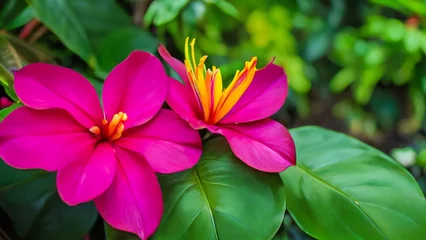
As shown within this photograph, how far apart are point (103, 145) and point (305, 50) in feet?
3.92

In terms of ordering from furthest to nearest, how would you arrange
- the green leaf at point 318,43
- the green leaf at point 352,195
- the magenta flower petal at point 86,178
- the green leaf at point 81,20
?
the green leaf at point 318,43, the green leaf at point 81,20, the green leaf at point 352,195, the magenta flower petal at point 86,178

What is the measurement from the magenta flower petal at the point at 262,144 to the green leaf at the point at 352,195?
70mm

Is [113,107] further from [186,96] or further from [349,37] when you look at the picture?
[349,37]

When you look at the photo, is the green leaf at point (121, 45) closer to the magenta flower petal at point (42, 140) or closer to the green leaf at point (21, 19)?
the green leaf at point (21, 19)

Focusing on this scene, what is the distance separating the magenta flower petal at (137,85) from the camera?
539 millimetres

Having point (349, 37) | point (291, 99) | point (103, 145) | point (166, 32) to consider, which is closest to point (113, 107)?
point (103, 145)

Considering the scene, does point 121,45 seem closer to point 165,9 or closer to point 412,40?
point 165,9

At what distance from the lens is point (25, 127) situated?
0.48 meters

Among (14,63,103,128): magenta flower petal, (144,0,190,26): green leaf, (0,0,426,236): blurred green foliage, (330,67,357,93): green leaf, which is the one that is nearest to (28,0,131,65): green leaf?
(0,0,426,236): blurred green foliage

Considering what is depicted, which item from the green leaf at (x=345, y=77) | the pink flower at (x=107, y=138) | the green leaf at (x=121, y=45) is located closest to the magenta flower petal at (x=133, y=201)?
the pink flower at (x=107, y=138)

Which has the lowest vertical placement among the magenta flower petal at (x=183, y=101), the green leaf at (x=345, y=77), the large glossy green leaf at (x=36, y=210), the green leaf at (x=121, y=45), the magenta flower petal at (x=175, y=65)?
the green leaf at (x=345, y=77)

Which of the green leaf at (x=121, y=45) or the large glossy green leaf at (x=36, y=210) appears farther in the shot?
the green leaf at (x=121, y=45)

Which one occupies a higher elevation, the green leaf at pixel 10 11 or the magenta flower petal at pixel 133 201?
the green leaf at pixel 10 11

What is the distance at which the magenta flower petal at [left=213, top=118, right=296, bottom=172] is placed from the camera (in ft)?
1.74
